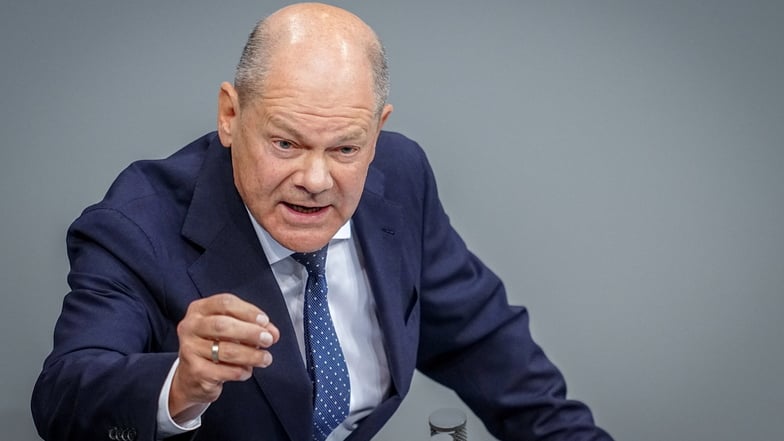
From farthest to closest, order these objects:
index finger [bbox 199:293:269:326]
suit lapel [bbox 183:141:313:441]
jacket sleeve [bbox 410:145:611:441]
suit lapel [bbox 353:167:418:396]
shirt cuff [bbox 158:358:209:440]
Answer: jacket sleeve [bbox 410:145:611:441], suit lapel [bbox 353:167:418:396], suit lapel [bbox 183:141:313:441], shirt cuff [bbox 158:358:209:440], index finger [bbox 199:293:269:326]

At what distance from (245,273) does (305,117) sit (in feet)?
1.05

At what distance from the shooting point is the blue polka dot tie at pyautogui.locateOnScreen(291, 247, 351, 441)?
217 centimetres

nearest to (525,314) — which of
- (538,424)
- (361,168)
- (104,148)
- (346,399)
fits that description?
(538,424)

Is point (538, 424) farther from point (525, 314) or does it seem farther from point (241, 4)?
point (241, 4)

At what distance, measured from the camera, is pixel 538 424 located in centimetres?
238

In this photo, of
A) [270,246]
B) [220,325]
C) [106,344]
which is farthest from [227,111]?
[220,325]

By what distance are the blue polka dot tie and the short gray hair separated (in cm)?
31

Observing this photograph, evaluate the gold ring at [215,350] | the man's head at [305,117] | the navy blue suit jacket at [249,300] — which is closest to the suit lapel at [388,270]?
the navy blue suit jacket at [249,300]

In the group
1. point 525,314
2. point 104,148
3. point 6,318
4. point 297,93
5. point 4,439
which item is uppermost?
point 297,93

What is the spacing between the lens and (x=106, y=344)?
1.91 m

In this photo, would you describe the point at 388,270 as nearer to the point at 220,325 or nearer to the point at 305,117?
the point at 305,117

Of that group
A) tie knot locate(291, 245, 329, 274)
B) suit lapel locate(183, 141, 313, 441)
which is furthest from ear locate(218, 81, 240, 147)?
tie knot locate(291, 245, 329, 274)

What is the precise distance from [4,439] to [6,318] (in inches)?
10.1

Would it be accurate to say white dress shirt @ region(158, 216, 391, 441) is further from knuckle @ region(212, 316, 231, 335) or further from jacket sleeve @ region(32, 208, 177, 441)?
knuckle @ region(212, 316, 231, 335)
